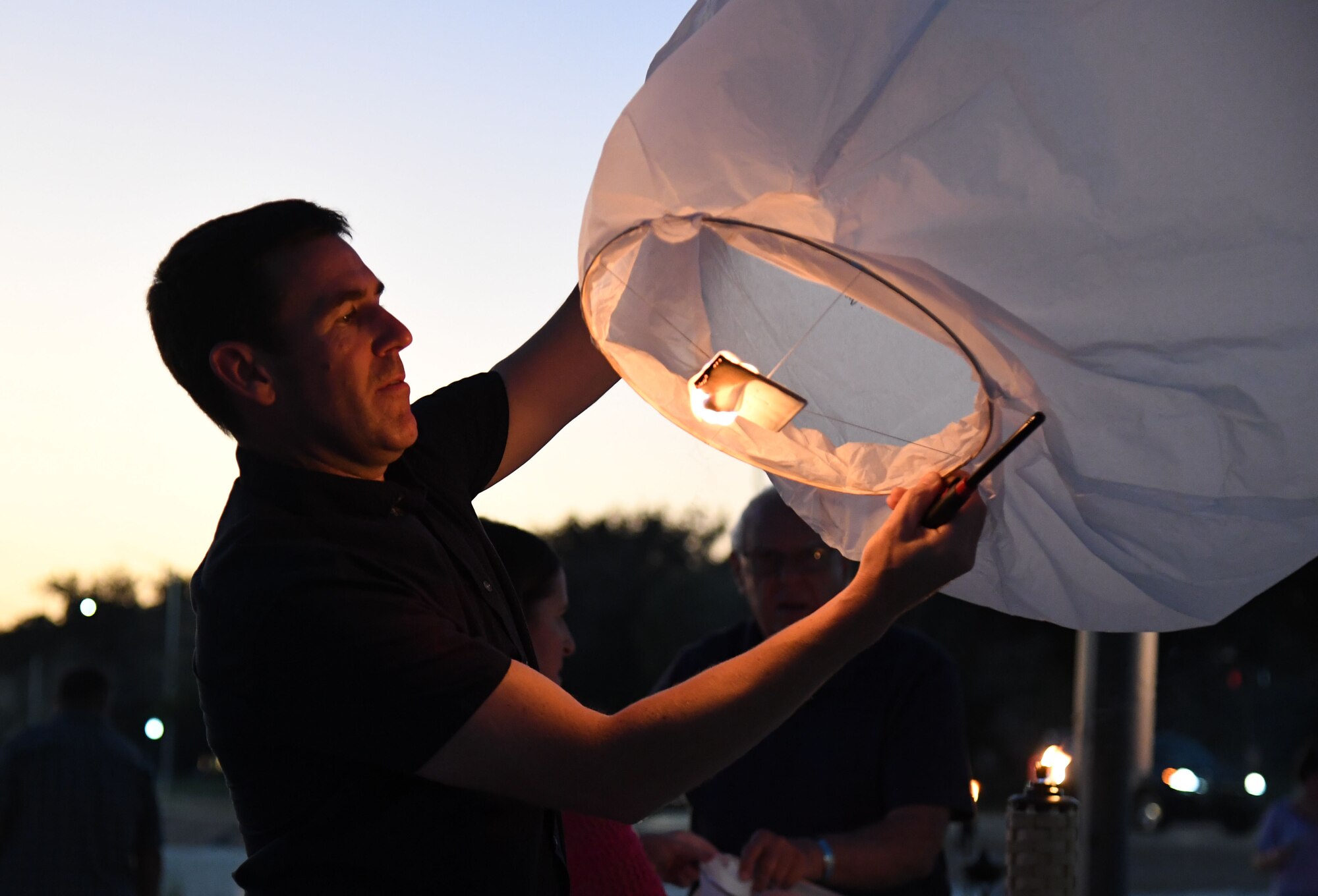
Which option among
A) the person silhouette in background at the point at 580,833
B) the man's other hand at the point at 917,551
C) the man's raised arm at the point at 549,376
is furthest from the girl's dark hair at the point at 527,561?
the man's other hand at the point at 917,551

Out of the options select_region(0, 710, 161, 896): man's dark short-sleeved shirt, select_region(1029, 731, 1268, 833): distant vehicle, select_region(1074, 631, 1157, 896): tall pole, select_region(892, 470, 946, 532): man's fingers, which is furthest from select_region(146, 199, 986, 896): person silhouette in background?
select_region(1029, 731, 1268, 833): distant vehicle

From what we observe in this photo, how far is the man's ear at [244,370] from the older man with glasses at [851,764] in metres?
A: 1.22

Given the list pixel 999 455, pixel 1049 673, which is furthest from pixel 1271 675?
pixel 999 455

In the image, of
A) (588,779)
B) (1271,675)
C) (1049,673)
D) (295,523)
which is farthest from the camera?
(1049,673)

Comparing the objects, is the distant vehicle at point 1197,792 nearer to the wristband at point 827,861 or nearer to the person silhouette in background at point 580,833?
the wristband at point 827,861

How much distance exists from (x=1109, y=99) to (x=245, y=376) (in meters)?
1.00

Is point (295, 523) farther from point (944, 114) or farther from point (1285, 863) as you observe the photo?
point (1285, 863)

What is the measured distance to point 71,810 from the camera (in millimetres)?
4492

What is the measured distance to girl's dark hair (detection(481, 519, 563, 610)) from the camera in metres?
2.30

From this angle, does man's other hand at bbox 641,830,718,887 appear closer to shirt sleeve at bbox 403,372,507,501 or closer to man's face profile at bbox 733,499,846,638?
man's face profile at bbox 733,499,846,638

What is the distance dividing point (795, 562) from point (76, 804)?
297 centimetres

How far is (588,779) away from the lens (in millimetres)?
1273

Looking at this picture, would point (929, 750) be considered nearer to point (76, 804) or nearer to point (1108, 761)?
point (1108, 761)

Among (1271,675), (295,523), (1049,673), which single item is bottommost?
(295,523)
